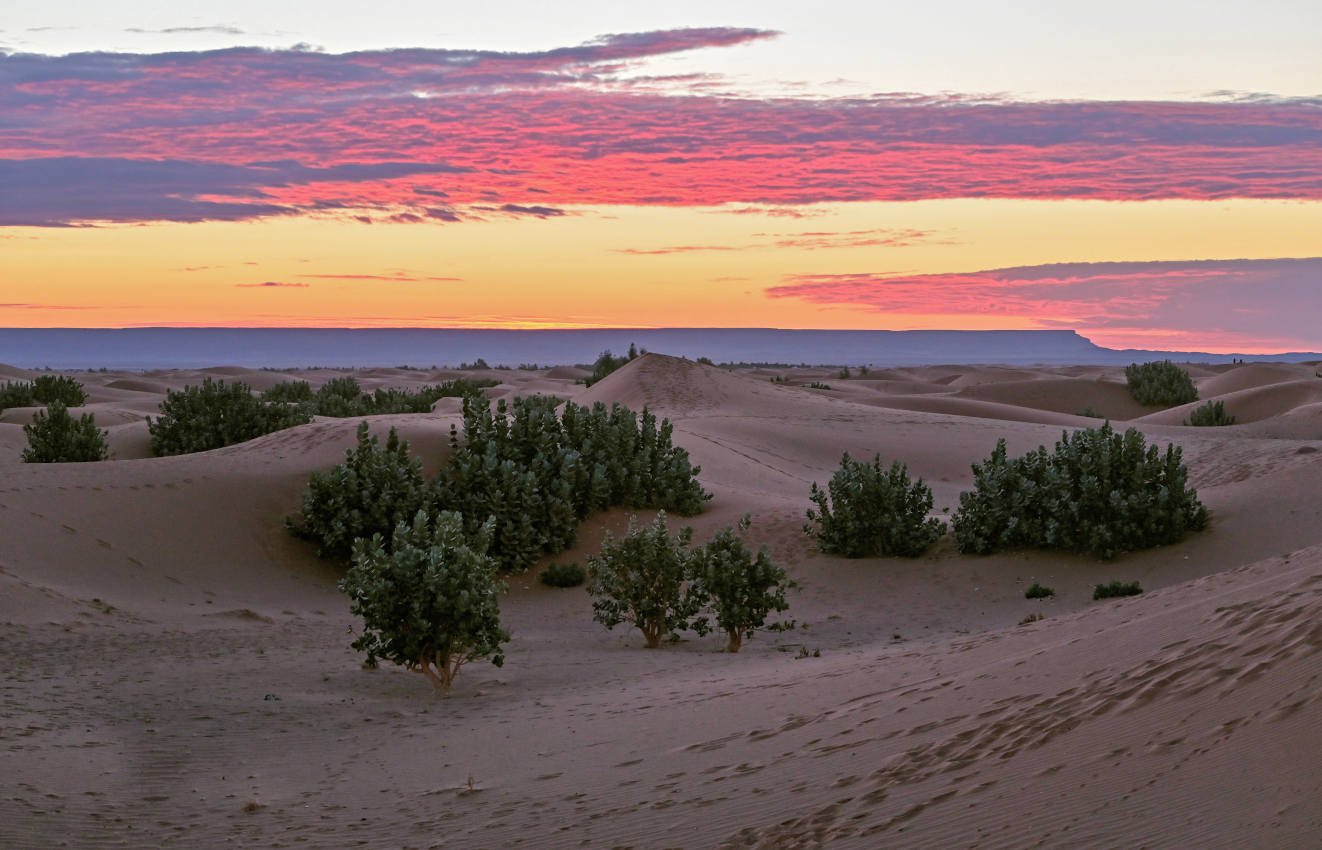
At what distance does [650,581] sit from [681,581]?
39cm

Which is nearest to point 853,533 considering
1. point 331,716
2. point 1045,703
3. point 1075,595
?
point 1075,595

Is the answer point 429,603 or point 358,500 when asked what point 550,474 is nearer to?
point 358,500

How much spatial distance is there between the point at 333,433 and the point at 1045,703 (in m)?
18.1

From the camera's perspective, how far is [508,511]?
1866cm

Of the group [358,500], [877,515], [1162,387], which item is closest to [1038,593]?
[877,515]

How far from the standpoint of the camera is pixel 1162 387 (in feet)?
170

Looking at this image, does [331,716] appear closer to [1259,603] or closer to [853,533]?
[1259,603]

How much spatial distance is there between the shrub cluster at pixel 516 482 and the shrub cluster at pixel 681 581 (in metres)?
3.70

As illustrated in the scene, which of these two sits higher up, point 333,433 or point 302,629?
point 333,433

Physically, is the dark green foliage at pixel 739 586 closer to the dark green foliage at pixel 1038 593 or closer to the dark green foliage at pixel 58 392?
the dark green foliage at pixel 1038 593

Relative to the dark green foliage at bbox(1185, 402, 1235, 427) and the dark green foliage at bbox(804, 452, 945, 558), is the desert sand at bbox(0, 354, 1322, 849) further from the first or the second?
the dark green foliage at bbox(1185, 402, 1235, 427)

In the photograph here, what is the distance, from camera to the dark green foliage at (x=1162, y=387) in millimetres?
51594

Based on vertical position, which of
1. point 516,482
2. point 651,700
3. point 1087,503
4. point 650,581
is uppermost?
point 516,482

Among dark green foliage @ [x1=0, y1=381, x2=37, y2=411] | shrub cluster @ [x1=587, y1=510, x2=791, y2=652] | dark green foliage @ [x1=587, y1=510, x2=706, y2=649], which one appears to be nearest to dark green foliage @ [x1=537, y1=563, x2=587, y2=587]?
shrub cluster @ [x1=587, y1=510, x2=791, y2=652]
